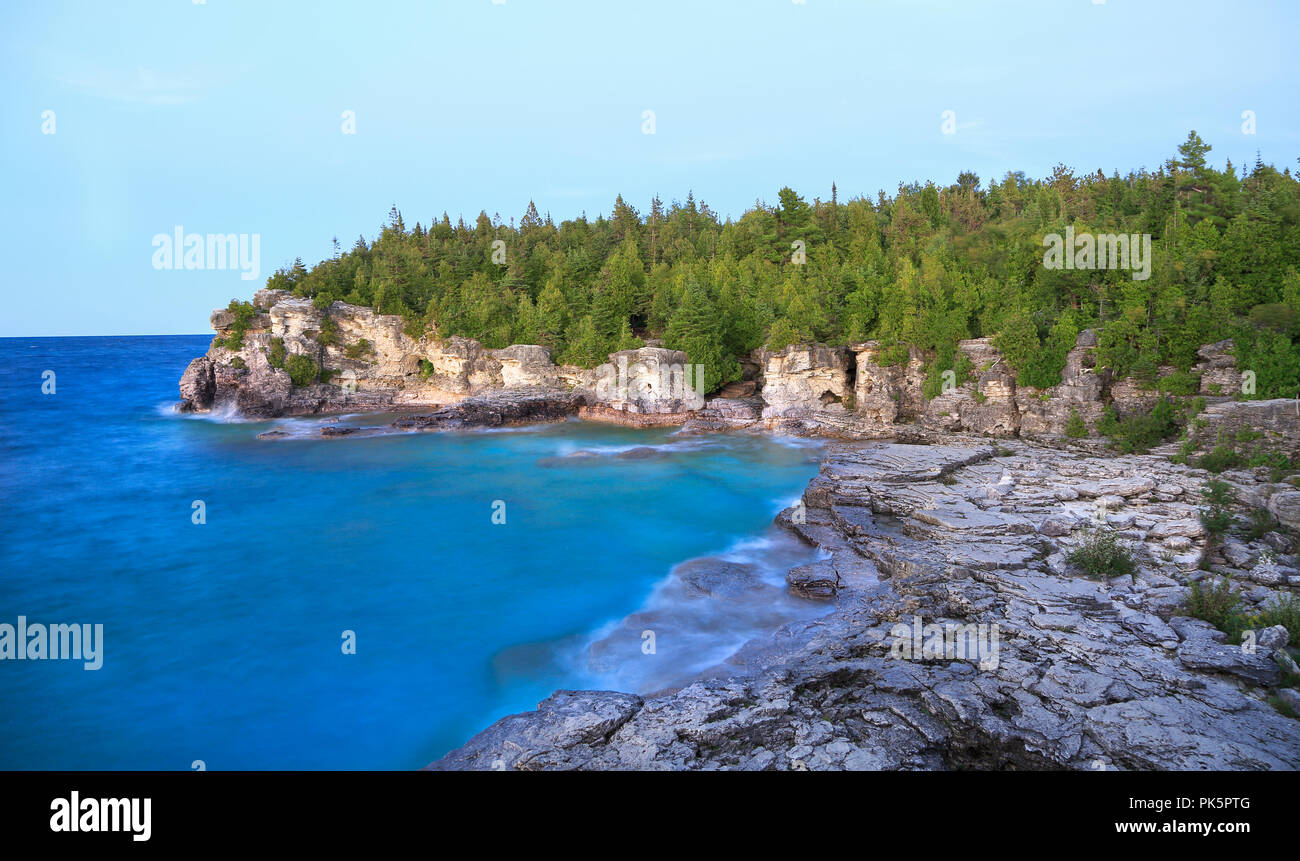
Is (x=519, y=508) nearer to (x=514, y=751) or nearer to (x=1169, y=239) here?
(x=514, y=751)

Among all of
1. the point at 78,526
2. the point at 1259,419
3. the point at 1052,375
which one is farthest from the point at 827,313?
the point at 78,526

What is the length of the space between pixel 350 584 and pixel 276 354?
29.7 metres

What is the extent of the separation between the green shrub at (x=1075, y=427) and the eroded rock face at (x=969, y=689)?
11.5 meters

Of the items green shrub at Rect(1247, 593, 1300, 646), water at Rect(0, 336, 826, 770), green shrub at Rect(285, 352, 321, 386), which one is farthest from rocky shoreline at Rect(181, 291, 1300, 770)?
green shrub at Rect(285, 352, 321, 386)

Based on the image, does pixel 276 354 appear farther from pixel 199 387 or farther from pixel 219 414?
pixel 199 387

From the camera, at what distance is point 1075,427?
24.7 metres

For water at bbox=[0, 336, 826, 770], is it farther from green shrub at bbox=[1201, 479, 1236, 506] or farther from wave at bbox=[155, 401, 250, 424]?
green shrub at bbox=[1201, 479, 1236, 506]

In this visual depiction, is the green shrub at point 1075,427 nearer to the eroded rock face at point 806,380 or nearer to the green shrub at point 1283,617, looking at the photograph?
the eroded rock face at point 806,380

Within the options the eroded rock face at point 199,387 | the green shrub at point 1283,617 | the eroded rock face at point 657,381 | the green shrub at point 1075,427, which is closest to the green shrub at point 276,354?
the eroded rock face at point 199,387

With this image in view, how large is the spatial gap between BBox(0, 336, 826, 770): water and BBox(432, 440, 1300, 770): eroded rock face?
6.51 feet

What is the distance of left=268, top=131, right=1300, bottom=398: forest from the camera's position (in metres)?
23.9

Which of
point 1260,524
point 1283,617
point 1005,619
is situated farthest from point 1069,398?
point 1005,619

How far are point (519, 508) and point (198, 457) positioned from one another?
17582 millimetres
